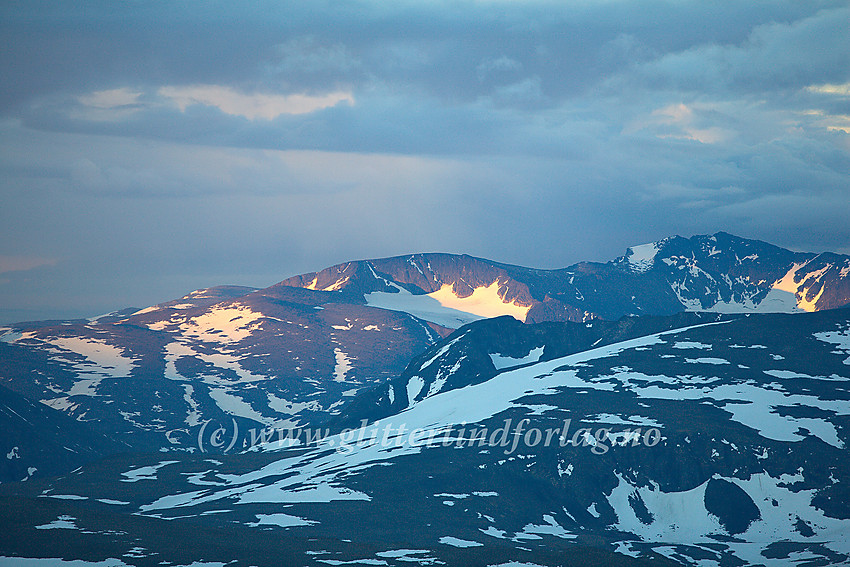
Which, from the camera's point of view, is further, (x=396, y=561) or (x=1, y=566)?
(x=396, y=561)

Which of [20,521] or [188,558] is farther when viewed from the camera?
[20,521]

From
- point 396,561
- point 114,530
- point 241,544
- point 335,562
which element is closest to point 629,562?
point 396,561

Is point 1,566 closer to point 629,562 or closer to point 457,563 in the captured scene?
point 457,563

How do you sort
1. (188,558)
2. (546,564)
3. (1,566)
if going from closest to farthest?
1. (1,566)
2. (188,558)
3. (546,564)

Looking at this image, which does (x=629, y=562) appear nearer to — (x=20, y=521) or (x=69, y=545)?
(x=69, y=545)

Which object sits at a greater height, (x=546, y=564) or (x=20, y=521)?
(x=20, y=521)

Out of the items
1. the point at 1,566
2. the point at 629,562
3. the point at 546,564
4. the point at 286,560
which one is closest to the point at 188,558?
the point at 286,560

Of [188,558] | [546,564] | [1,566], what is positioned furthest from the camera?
[546,564]

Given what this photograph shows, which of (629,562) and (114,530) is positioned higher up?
(114,530)
